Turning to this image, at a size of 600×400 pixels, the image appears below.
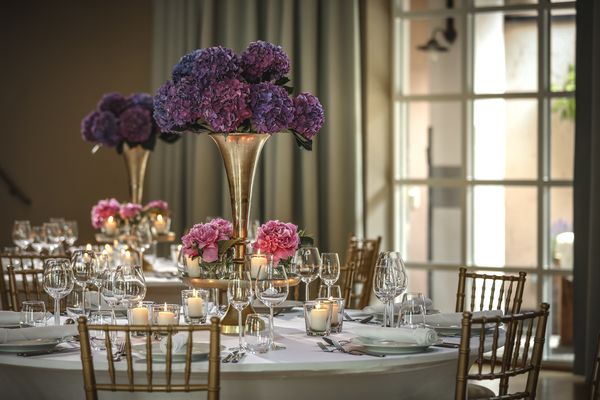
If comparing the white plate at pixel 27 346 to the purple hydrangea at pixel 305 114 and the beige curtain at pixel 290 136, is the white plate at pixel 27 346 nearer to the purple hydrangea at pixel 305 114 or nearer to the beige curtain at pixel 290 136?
the purple hydrangea at pixel 305 114

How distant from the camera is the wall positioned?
7.15m

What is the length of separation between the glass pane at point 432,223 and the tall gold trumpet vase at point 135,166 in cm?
167

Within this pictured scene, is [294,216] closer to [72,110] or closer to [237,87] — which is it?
[72,110]

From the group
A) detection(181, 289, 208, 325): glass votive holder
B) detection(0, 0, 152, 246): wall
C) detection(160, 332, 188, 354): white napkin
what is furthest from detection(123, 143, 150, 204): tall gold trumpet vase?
detection(160, 332, 188, 354): white napkin

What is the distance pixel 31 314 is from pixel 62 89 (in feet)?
13.4

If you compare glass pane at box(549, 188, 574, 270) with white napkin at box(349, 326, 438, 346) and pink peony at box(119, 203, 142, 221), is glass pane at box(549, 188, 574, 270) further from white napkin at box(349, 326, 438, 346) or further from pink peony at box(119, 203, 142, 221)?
white napkin at box(349, 326, 438, 346)

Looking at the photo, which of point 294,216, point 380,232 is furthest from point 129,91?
point 380,232

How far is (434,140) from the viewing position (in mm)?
6414

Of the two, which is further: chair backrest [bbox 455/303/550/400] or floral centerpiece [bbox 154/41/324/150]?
floral centerpiece [bbox 154/41/324/150]

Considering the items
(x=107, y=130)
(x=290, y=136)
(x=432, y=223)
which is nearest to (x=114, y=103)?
(x=107, y=130)

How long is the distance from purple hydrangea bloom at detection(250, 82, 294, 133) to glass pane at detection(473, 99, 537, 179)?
306 centimetres

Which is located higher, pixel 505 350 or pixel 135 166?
pixel 135 166

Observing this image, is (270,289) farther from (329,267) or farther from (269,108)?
(269,108)

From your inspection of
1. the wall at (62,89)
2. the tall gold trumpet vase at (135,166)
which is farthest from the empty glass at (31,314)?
the wall at (62,89)
